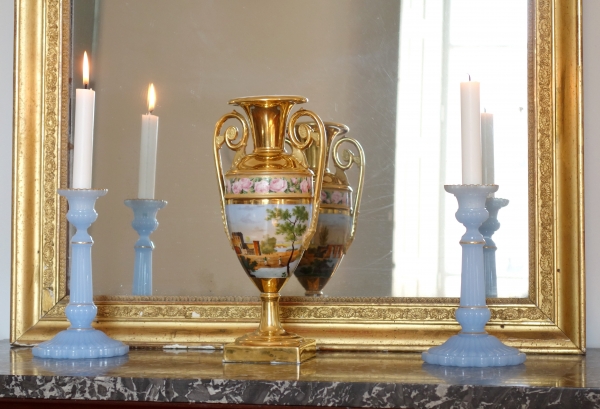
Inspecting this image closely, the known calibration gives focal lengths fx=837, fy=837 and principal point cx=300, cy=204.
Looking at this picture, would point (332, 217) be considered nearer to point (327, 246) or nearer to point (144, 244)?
point (327, 246)

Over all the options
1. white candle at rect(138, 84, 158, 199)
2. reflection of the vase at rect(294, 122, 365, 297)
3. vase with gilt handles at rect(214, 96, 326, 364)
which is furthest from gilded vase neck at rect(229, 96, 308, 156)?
white candle at rect(138, 84, 158, 199)

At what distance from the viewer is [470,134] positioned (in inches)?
40.3

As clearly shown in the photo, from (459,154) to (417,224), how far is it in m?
0.11

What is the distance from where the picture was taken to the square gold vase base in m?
1.00

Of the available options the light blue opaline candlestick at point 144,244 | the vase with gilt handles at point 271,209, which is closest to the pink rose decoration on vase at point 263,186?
the vase with gilt handles at point 271,209

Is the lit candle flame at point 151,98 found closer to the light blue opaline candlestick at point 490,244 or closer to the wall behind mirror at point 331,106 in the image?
the wall behind mirror at point 331,106

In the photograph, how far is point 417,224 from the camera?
3.74 ft

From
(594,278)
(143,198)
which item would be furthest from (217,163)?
(594,278)

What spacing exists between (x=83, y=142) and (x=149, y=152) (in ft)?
0.47

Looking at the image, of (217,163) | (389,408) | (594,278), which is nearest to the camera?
(389,408)

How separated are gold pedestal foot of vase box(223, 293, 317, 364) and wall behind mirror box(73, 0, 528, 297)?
0.12 metres

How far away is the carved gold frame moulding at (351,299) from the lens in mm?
1113

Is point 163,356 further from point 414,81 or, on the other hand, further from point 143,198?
point 414,81

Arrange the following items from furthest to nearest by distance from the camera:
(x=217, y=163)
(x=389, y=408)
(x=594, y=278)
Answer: (x=594, y=278), (x=217, y=163), (x=389, y=408)
